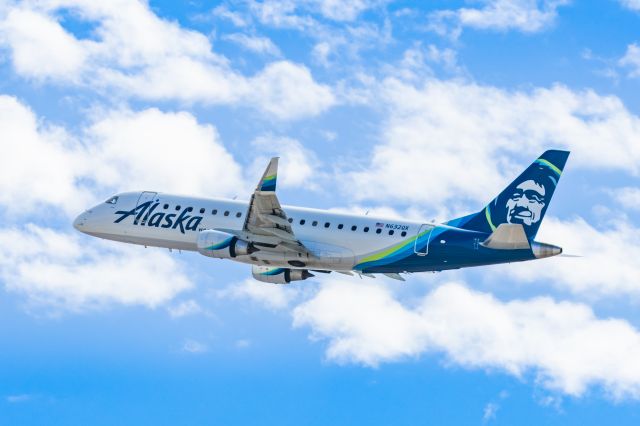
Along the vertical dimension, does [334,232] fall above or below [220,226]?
below

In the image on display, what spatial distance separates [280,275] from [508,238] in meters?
15.0

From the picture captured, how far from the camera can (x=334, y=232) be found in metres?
60.4

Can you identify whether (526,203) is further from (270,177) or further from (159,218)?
(159,218)

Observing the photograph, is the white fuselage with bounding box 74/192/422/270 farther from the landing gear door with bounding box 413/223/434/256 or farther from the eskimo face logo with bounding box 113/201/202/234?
the landing gear door with bounding box 413/223/434/256

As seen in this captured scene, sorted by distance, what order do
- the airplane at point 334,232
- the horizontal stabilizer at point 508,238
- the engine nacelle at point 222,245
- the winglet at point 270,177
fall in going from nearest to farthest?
the winglet at point 270,177 < the horizontal stabilizer at point 508,238 < the airplane at point 334,232 < the engine nacelle at point 222,245

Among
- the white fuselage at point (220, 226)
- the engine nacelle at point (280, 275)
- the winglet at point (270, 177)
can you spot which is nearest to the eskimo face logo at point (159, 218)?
the white fuselage at point (220, 226)

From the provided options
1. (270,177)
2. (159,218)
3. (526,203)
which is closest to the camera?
(270,177)

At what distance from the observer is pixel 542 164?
189ft

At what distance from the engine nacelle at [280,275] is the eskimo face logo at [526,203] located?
42.5ft

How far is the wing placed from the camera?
182ft

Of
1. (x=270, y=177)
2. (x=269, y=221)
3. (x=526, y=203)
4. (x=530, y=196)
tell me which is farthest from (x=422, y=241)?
(x=270, y=177)

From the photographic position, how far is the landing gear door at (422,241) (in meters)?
58.6

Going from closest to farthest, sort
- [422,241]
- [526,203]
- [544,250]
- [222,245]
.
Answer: [544,250] → [526,203] → [422,241] → [222,245]

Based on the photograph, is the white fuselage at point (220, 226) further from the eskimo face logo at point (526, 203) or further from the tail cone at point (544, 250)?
the tail cone at point (544, 250)
